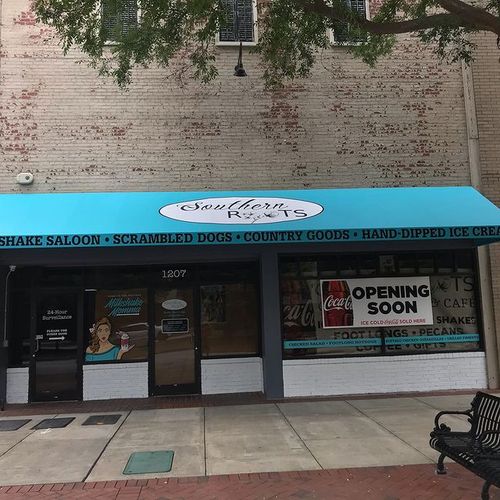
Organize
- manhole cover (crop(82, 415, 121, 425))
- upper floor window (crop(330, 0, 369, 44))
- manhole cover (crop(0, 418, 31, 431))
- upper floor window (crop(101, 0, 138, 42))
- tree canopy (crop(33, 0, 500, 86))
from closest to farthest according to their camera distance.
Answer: tree canopy (crop(33, 0, 500, 86)) < upper floor window (crop(101, 0, 138, 42)) < upper floor window (crop(330, 0, 369, 44)) < manhole cover (crop(0, 418, 31, 431)) < manhole cover (crop(82, 415, 121, 425))

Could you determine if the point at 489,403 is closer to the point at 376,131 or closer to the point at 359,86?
the point at 376,131

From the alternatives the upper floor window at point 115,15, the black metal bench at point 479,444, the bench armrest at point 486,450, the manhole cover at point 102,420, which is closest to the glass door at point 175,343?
the manhole cover at point 102,420

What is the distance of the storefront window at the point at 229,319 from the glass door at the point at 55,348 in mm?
2491

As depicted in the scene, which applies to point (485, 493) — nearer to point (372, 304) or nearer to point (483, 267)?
point (372, 304)

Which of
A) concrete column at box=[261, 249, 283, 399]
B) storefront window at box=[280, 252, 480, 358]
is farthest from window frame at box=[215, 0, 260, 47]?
storefront window at box=[280, 252, 480, 358]

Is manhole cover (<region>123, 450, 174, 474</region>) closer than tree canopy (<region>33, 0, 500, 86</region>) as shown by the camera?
Yes

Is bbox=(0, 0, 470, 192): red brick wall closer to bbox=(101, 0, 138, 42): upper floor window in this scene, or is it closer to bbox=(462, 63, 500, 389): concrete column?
bbox=(462, 63, 500, 389): concrete column

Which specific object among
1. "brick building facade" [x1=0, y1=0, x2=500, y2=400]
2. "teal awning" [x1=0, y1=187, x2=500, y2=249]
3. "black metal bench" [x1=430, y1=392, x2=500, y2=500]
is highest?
"brick building facade" [x1=0, y1=0, x2=500, y2=400]

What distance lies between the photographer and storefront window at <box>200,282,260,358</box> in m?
10.2

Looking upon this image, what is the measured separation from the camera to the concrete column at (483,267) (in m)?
9.95

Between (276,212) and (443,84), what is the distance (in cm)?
483

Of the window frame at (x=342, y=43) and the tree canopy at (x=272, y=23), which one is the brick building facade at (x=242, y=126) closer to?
the window frame at (x=342, y=43)

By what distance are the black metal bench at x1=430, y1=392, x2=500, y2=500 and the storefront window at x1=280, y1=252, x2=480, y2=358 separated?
13.8ft

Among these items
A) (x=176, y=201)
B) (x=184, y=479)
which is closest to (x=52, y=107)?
(x=176, y=201)
